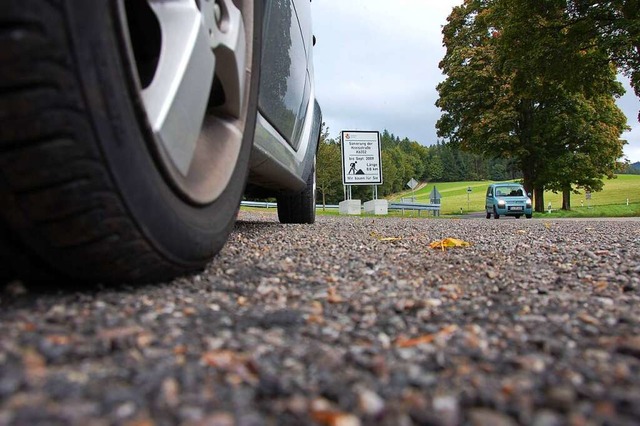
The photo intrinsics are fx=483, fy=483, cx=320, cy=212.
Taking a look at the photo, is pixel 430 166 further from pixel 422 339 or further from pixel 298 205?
pixel 422 339

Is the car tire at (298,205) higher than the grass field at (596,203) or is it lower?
higher

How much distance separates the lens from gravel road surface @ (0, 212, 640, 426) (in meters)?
0.79

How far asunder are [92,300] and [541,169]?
23.0 meters

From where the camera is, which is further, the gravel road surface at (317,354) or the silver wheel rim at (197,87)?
the silver wheel rim at (197,87)

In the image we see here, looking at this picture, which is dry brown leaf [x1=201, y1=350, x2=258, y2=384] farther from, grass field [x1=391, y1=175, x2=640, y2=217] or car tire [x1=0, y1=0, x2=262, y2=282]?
grass field [x1=391, y1=175, x2=640, y2=217]

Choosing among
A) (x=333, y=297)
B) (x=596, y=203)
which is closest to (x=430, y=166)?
(x=596, y=203)

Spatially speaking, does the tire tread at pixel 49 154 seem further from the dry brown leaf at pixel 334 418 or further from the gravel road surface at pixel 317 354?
the dry brown leaf at pixel 334 418

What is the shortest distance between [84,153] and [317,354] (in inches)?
28.1

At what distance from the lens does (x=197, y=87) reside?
1567 millimetres

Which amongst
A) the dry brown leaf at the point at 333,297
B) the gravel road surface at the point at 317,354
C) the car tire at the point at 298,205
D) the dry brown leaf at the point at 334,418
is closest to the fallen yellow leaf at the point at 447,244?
the gravel road surface at the point at 317,354

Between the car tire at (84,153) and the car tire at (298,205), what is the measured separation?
376 cm

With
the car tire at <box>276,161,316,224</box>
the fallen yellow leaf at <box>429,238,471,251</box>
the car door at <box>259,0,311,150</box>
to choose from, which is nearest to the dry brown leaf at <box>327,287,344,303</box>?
the car door at <box>259,0,311,150</box>

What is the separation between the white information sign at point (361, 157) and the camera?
826 inches

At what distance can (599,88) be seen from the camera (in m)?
13.8
